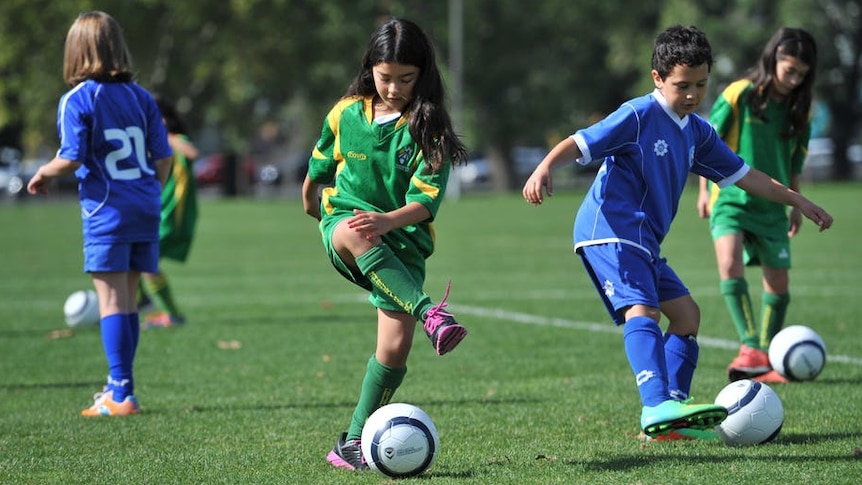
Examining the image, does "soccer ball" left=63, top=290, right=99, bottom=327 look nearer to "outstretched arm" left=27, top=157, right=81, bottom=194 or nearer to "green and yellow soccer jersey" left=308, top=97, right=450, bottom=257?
"outstretched arm" left=27, top=157, right=81, bottom=194

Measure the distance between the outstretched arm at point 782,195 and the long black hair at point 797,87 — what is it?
1.92 metres

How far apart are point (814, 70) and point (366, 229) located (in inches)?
147

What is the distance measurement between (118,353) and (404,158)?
250 cm

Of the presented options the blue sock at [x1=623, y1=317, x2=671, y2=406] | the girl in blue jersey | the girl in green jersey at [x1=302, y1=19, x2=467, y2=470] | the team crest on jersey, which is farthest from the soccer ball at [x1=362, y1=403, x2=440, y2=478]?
the girl in blue jersey

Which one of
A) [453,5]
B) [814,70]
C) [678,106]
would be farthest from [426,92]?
[453,5]

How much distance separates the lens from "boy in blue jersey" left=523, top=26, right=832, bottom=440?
5.04 meters

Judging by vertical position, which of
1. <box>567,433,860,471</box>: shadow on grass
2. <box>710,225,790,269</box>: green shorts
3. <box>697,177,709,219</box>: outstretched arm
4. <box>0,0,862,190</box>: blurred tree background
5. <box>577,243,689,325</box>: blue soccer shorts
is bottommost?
<box>0,0,862,190</box>: blurred tree background

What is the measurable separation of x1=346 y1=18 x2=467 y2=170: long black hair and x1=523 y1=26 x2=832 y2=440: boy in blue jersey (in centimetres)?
39

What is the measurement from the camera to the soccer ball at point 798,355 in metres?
7.05

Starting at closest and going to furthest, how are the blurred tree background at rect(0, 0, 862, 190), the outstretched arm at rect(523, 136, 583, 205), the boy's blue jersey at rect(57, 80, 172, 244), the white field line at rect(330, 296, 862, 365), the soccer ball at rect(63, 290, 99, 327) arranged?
the outstretched arm at rect(523, 136, 583, 205), the boy's blue jersey at rect(57, 80, 172, 244), the white field line at rect(330, 296, 862, 365), the soccer ball at rect(63, 290, 99, 327), the blurred tree background at rect(0, 0, 862, 190)

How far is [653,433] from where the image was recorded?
4.80 metres

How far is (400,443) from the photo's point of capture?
477cm

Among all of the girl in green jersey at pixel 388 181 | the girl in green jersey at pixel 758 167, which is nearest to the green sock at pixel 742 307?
the girl in green jersey at pixel 758 167

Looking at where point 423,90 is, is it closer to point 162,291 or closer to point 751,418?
point 751,418
